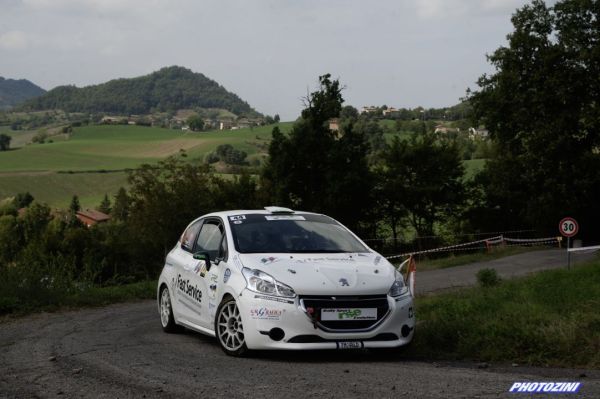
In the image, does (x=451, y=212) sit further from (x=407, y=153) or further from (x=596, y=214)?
(x=596, y=214)

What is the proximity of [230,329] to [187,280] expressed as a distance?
1807 millimetres

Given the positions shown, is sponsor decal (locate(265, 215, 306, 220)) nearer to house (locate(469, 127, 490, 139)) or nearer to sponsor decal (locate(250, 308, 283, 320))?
sponsor decal (locate(250, 308, 283, 320))

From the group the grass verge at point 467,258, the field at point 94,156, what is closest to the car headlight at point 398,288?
the grass verge at point 467,258

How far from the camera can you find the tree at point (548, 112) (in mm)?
42375

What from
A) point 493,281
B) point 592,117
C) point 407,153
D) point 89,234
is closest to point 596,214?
point 592,117

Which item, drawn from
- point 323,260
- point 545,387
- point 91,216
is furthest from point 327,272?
point 91,216

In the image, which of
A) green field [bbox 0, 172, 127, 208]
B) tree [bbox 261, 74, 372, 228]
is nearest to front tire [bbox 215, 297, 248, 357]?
tree [bbox 261, 74, 372, 228]

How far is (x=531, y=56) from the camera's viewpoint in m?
44.4

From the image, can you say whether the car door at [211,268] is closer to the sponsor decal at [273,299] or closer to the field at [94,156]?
the sponsor decal at [273,299]

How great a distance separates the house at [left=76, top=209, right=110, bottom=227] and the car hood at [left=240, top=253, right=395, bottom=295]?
9965 centimetres

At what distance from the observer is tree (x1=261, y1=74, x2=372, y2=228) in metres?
51.8

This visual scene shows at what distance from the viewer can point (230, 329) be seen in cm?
853

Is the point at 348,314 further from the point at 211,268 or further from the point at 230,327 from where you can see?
the point at 211,268

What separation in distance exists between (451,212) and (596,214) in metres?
12.4
